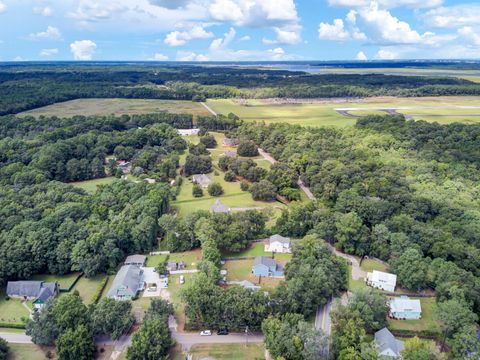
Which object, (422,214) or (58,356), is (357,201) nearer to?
(422,214)

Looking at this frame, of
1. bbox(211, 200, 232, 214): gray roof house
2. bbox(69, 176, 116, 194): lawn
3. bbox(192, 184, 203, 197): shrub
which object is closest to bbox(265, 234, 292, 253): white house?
bbox(211, 200, 232, 214): gray roof house

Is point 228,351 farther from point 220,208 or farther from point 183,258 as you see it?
point 220,208

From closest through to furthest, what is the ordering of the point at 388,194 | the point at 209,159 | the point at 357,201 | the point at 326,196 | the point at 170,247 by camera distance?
1. the point at 170,247
2. the point at 357,201
3. the point at 388,194
4. the point at 326,196
5. the point at 209,159

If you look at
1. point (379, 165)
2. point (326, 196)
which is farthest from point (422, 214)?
point (379, 165)

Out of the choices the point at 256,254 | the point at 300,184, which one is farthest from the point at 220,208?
the point at 300,184

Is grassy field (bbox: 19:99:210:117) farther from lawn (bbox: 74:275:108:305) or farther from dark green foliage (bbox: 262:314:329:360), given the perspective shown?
dark green foliage (bbox: 262:314:329:360)

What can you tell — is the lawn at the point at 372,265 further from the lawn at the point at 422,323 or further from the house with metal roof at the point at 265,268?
the house with metal roof at the point at 265,268

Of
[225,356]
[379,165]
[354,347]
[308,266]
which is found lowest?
[225,356]

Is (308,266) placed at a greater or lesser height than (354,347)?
greater
